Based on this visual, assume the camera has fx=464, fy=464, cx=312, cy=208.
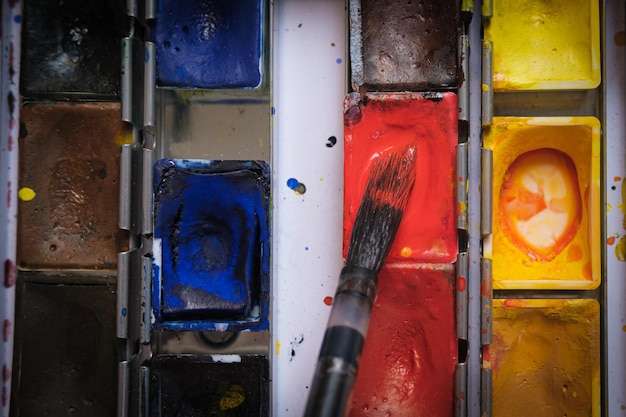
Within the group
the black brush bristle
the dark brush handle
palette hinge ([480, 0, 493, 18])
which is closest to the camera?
the dark brush handle

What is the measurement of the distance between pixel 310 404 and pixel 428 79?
0.88 metres

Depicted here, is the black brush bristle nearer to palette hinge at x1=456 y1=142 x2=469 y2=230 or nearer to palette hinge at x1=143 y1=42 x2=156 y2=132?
palette hinge at x1=456 y1=142 x2=469 y2=230

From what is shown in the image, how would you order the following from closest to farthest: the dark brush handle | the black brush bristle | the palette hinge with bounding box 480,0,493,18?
1. the dark brush handle
2. the black brush bristle
3. the palette hinge with bounding box 480,0,493,18

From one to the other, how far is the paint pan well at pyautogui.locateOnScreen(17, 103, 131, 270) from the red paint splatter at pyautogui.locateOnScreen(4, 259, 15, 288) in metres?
0.03

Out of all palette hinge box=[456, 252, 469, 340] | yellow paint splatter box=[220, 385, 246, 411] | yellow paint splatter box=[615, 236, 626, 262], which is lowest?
yellow paint splatter box=[220, 385, 246, 411]

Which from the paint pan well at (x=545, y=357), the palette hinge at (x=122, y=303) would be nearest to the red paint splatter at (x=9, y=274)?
the palette hinge at (x=122, y=303)

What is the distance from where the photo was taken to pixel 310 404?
0.96m

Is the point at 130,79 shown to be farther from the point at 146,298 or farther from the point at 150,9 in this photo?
the point at 146,298

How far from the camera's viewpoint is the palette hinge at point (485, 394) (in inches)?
Result: 49.5

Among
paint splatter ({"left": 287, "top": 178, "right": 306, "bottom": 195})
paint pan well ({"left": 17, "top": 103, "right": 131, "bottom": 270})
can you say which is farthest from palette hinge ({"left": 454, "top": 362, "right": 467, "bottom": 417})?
paint pan well ({"left": 17, "top": 103, "right": 131, "bottom": 270})

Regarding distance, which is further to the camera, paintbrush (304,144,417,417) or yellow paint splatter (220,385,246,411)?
yellow paint splatter (220,385,246,411)

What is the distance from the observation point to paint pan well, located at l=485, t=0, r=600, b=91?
1.29 meters

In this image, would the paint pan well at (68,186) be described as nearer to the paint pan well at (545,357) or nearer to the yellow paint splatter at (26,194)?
the yellow paint splatter at (26,194)

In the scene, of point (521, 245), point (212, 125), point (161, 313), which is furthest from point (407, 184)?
point (161, 313)
